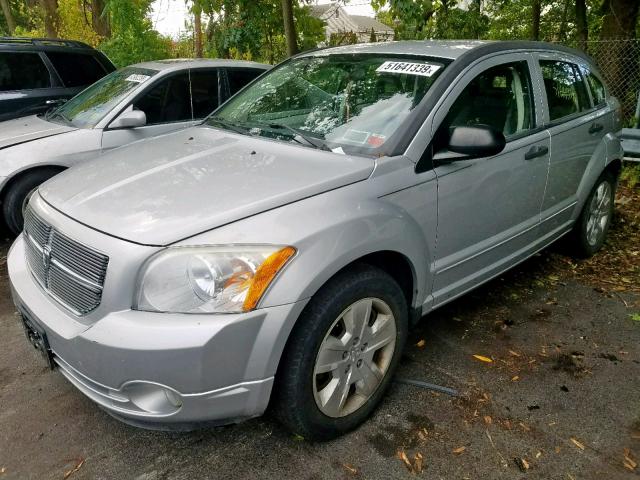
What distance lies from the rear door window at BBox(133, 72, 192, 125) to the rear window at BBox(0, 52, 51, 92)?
8.63 ft

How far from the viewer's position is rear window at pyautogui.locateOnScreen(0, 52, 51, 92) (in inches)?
264

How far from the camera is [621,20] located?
26.5 ft

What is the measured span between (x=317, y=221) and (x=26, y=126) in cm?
414

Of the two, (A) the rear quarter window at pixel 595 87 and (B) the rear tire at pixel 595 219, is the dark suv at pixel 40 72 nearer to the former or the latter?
(A) the rear quarter window at pixel 595 87

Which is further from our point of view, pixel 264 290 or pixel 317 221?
pixel 317 221

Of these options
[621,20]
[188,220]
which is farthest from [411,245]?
[621,20]

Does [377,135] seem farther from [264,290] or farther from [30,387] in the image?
[30,387]

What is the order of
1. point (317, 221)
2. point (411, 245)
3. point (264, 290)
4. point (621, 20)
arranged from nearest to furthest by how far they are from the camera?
point (264, 290) < point (317, 221) < point (411, 245) < point (621, 20)

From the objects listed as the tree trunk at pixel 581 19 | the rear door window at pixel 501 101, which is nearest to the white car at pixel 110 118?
the rear door window at pixel 501 101

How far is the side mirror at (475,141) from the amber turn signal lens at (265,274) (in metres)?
1.08

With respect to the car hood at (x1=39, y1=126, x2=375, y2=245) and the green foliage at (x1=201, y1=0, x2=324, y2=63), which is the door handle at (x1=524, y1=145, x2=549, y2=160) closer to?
the car hood at (x1=39, y1=126, x2=375, y2=245)

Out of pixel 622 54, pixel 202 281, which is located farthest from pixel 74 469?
pixel 622 54

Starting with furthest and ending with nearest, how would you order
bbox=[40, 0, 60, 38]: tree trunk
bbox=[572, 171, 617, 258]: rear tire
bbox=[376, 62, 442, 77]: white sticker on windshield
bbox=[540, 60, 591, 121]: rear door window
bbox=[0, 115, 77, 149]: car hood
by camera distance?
bbox=[40, 0, 60, 38]: tree trunk → bbox=[0, 115, 77, 149]: car hood → bbox=[572, 171, 617, 258]: rear tire → bbox=[540, 60, 591, 121]: rear door window → bbox=[376, 62, 442, 77]: white sticker on windshield

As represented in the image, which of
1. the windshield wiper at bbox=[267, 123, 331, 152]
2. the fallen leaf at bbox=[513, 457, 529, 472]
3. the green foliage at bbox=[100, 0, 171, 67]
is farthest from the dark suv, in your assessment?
the fallen leaf at bbox=[513, 457, 529, 472]
